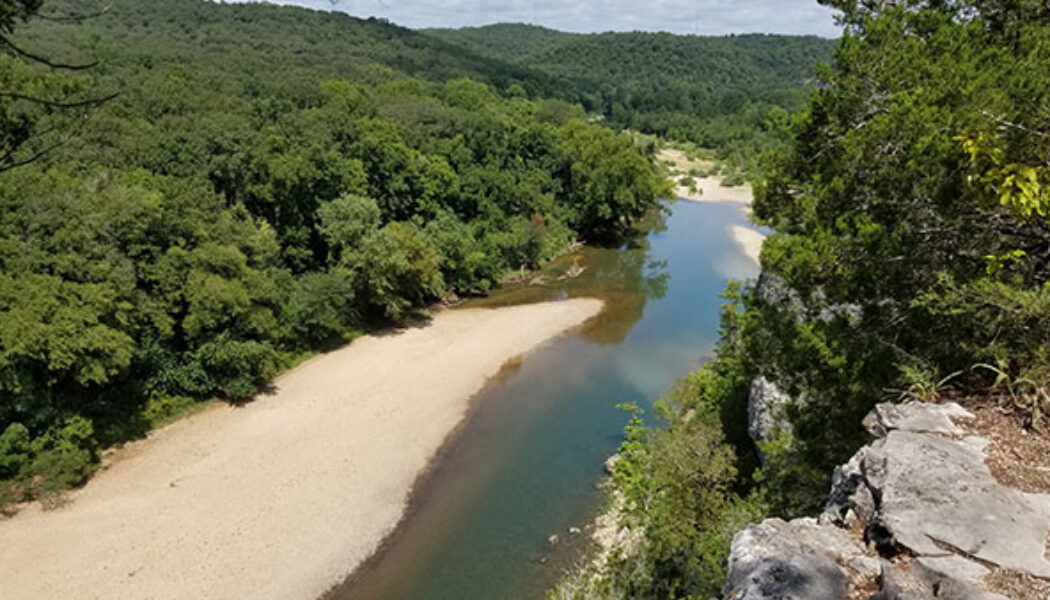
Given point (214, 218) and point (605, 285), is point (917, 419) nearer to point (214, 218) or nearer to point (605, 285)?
point (214, 218)

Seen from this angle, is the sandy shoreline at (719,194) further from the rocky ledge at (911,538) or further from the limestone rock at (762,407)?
the rocky ledge at (911,538)

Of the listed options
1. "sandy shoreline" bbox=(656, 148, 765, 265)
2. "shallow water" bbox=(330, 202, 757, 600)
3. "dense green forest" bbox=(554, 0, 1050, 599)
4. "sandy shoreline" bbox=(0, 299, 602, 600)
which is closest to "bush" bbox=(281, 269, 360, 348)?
"sandy shoreline" bbox=(0, 299, 602, 600)

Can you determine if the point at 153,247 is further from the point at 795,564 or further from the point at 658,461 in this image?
the point at 795,564

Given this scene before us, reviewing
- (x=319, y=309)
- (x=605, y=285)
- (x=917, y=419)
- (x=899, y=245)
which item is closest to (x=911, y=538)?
(x=917, y=419)

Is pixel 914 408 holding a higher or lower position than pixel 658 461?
higher

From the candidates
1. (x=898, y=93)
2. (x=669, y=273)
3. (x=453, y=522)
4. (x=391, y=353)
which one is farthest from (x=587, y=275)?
(x=898, y=93)

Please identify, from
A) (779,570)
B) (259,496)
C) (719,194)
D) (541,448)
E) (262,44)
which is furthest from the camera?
(262,44)
